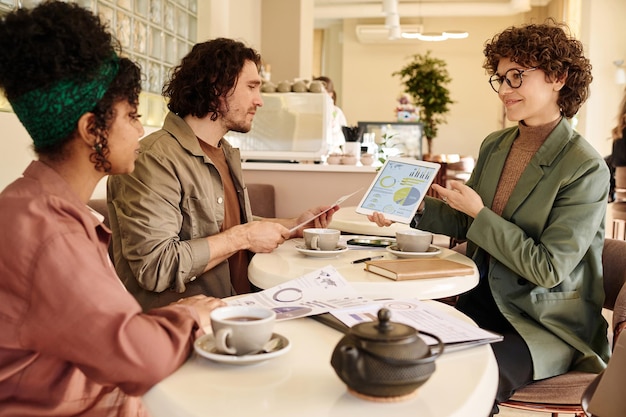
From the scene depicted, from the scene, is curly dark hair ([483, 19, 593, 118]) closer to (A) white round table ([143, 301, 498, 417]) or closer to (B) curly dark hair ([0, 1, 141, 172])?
(A) white round table ([143, 301, 498, 417])

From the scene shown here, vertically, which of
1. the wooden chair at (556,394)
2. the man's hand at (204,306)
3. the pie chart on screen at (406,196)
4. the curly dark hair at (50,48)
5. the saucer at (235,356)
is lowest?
the wooden chair at (556,394)

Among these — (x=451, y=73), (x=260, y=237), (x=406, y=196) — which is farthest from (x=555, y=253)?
(x=451, y=73)

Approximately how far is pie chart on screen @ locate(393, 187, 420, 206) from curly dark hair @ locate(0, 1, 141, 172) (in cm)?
113

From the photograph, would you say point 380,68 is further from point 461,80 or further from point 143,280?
point 143,280

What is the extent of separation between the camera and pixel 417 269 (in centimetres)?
159

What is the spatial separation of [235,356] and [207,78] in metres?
1.36

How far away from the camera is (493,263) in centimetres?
191

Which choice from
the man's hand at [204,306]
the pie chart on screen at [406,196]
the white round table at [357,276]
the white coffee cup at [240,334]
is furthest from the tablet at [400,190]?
the white coffee cup at [240,334]

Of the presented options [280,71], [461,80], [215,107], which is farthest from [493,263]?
[461,80]

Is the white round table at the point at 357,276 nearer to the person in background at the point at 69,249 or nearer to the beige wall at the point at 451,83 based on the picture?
the person in background at the point at 69,249

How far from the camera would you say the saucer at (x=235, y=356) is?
38.1 inches

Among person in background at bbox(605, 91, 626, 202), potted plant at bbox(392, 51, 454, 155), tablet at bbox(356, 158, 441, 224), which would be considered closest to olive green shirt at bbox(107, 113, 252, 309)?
tablet at bbox(356, 158, 441, 224)

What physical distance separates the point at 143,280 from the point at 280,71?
15.1 feet

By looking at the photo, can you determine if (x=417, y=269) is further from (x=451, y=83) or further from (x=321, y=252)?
(x=451, y=83)
